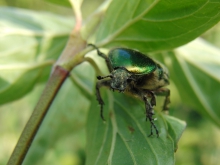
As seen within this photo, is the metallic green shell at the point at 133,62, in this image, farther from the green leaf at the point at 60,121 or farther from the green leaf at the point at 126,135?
the green leaf at the point at 60,121

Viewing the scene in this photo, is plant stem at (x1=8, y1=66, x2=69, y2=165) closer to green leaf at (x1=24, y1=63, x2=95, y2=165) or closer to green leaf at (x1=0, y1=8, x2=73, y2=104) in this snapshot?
green leaf at (x1=0, y1=8, x2=73, y2=104)

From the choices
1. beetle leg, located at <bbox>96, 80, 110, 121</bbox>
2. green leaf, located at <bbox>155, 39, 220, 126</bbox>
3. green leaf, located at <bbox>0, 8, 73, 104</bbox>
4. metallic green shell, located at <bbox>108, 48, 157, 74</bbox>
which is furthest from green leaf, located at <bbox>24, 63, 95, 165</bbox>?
metallic green shell, located at <bbox>108, 48, 157, 74</bbox>

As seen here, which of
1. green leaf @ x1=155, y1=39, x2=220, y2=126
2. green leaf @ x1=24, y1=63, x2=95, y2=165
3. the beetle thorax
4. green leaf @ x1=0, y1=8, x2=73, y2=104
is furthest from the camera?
green leaf @ x1=24, y1=63, x2=95, y2=165

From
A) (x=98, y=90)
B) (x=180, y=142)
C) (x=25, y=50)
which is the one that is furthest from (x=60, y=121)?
(x=180, y=142)

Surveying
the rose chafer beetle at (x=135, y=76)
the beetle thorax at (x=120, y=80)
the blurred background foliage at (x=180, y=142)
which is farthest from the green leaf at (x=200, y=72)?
the blurred background foliage at (x=180, y=142)

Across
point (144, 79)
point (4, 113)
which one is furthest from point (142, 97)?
point (4, 113)
